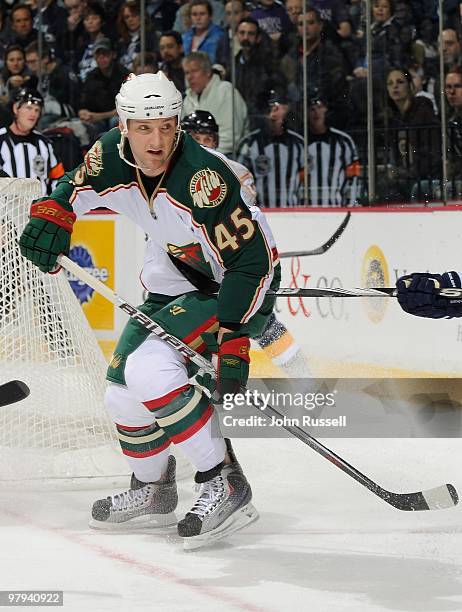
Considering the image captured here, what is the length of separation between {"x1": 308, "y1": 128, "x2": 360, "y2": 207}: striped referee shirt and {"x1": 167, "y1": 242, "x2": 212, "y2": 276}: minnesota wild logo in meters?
2.56

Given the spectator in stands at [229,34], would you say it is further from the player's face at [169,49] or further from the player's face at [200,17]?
the player's face at [169,49]

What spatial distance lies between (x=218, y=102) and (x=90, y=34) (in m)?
0.92

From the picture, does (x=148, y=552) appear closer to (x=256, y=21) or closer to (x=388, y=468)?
(x=388, y=468)

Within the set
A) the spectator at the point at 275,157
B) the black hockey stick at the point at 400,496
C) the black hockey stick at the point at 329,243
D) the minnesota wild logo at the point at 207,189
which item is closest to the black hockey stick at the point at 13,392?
the minnesota wild logo at the point at 207,189

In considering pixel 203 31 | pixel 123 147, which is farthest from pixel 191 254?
pixel 203 31

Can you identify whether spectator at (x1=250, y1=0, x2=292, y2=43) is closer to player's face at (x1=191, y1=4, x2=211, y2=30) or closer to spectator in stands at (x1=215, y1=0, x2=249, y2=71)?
spectator in stands at (x1=215, y1=0, x2=249, y2=71)

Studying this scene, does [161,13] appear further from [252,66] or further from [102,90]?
[252,66]

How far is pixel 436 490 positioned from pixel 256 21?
134 inches

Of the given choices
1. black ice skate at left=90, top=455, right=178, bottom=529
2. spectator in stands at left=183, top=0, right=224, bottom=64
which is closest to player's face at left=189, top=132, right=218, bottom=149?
spectator in stands at left=183, top=0, right=224, bottom=64

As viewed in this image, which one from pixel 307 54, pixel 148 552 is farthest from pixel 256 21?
pixel 148 552

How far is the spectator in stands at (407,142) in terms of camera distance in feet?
17.0

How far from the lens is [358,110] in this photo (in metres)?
5.50

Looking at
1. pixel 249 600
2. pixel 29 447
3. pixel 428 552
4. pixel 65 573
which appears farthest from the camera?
pixel 29 447

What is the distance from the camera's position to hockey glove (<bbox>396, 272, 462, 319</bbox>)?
2.80 m
